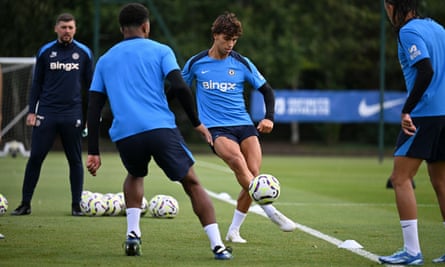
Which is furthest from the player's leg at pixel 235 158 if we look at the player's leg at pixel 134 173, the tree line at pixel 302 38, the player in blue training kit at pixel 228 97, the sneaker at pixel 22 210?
the tree line at pixel 302 38

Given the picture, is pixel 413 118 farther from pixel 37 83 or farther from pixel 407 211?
pixel 37 83

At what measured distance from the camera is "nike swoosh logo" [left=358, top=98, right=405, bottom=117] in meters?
33.7

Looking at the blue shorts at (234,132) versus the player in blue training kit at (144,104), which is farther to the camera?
the blue shorts at (234,132)

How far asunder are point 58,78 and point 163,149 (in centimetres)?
481

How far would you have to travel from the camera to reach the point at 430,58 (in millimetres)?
7871

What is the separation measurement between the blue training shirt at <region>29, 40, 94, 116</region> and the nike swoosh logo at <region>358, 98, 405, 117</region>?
2265 cm

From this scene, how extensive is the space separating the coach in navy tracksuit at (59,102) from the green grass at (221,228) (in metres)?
0.54

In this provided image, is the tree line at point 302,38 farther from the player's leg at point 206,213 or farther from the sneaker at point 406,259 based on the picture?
the sneaker at point 406,259

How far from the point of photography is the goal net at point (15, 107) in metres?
28.3

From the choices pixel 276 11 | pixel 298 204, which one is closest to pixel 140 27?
pixel 298 204

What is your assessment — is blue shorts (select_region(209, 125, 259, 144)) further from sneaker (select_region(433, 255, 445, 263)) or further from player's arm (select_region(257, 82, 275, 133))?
sneaker (select_region(433, 255, 445, 263))

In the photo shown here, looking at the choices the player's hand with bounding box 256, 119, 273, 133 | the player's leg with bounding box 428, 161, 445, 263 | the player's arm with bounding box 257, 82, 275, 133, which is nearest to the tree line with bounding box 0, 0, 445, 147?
the player's arm with bounding box 257, 82, 275, 133

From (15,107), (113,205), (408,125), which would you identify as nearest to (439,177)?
(408,125)

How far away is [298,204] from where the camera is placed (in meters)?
14.5
